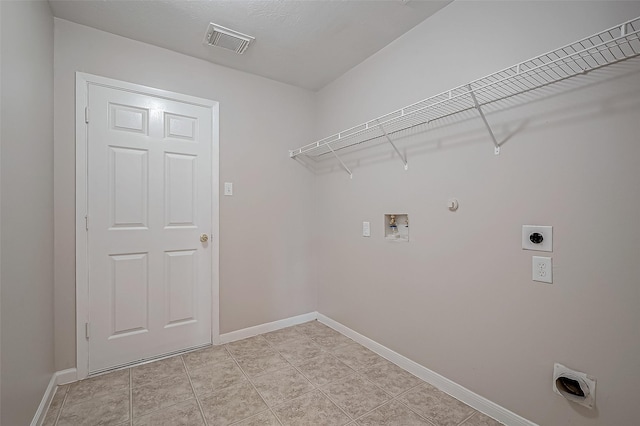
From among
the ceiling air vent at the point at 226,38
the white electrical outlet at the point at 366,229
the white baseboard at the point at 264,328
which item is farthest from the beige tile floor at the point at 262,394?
the ceiling air vent at the point at 226,38

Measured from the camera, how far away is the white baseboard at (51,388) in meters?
1.49

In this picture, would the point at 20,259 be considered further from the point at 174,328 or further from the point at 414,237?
the point at 414,237

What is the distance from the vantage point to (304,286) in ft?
9.62

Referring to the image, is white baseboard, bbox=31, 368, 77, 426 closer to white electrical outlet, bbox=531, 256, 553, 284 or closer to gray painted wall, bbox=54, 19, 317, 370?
gray painted wall, bbox=54, 19, 317, 370

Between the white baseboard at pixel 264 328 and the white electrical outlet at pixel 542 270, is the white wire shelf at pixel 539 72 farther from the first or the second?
the white baseboard at pixel 264 328

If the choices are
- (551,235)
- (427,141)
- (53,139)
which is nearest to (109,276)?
(53,139)

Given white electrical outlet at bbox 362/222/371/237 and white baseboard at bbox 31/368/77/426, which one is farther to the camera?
white electrical outlet at bbox 362/222/371/237

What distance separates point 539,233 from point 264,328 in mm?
2248

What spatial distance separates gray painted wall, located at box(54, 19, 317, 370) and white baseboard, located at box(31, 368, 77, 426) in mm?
54

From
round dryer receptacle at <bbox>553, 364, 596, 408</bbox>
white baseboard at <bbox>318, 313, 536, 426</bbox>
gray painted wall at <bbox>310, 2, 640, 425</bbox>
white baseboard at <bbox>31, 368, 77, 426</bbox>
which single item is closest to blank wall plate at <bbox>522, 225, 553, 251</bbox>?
gray painted wall at <bbox>310, 2, 640, 425</bbox>

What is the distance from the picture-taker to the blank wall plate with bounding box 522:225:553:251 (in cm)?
134

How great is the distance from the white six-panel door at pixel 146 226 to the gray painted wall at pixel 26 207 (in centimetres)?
26

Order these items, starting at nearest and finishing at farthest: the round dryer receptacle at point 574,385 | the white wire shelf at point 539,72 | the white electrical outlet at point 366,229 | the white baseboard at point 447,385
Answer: the white wire shelf at point 539,72, the round dryer receptacle at point 574,385, the white baseboard at point 447,385, the white electrical outlet at point 366,229

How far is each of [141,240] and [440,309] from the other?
85.2 inches
